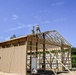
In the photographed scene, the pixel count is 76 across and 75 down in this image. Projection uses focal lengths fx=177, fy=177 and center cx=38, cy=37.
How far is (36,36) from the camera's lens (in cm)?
1748

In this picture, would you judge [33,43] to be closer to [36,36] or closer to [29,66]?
[36,36]

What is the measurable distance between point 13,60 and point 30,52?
1902 mm

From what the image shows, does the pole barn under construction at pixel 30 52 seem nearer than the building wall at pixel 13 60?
No

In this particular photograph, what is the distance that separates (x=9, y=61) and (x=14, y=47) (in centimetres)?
183

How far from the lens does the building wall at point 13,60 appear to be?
15.9 meters

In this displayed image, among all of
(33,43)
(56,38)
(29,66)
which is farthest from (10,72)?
(56,38)

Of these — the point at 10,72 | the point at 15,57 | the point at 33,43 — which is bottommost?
the point at 10,72

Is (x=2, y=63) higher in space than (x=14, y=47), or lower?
lower

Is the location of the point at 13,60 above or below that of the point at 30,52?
below

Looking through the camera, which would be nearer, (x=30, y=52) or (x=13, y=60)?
(x=30, y=52)

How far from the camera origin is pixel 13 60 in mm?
17453

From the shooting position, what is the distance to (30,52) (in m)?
17.1

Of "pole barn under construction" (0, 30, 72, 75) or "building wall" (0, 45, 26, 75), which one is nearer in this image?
"building wall" (0, 45, 26, 75)

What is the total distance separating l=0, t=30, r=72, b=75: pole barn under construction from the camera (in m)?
16.1
